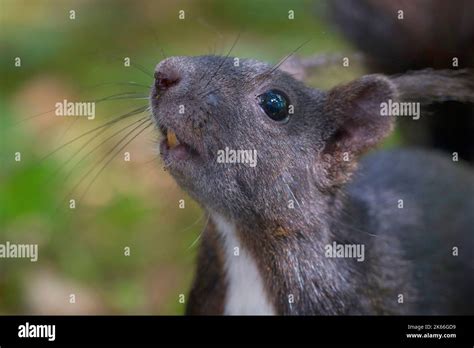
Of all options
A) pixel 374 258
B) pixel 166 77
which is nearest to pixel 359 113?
pixel 374 258

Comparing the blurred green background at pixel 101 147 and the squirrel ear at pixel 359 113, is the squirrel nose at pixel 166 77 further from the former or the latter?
the squirrel ear at pixel 359 113

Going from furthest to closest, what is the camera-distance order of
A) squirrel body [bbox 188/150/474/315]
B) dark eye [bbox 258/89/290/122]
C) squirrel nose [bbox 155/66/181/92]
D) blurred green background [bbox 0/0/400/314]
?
blurred green background [bbox 0/0/400/314]
squirrel body [bbox 188/150/474/315]
dark eye [bbox 258/89/290/122]
squirrel nose [bbox 155/66/181/92]

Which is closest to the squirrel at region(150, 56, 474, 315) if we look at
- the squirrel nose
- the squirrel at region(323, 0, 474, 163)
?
the squirrel nose

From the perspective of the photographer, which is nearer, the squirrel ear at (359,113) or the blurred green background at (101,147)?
the squirrel ear at (359,113)

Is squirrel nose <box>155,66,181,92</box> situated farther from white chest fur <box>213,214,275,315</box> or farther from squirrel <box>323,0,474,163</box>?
squirrel <box>323,0,474,163</box>

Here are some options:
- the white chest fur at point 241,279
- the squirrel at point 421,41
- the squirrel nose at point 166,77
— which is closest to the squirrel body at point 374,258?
the white chest fur at point 241,279
